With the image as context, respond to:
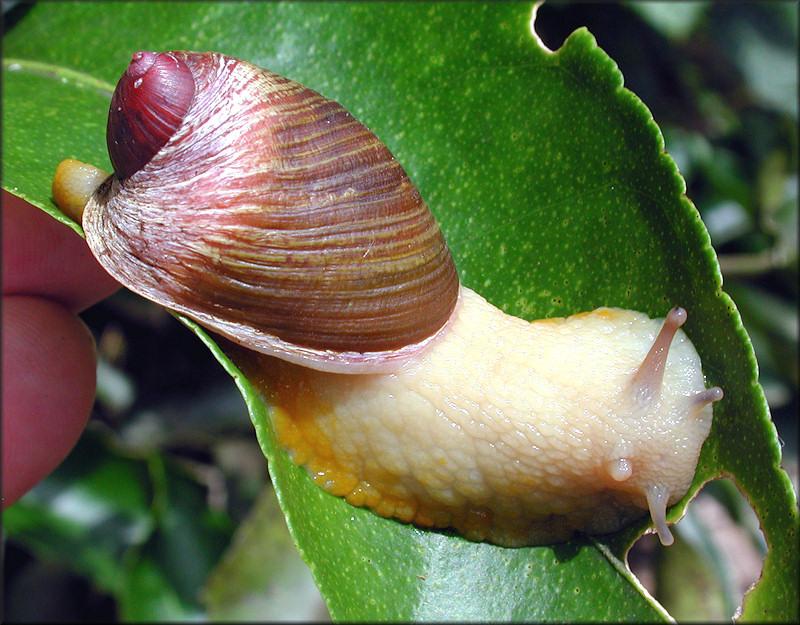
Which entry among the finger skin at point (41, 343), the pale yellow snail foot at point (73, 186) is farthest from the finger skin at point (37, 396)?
the pale yellow snail foot at point (73, 186)

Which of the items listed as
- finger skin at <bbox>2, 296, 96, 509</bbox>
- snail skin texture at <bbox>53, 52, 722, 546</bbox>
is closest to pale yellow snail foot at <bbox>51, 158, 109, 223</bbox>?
snail skin texture at <bbox>53, 52, 722, 546</bbox>

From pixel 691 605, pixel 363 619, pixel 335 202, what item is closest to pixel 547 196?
pixel 335 202

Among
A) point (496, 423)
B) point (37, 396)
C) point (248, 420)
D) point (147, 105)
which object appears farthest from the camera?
point (248, 420)

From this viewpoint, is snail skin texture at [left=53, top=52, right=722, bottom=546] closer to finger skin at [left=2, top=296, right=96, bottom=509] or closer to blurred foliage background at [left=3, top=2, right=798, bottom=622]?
finger skin at [left=2, top=296, right=96, bottom=509]

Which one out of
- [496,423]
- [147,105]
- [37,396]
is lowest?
[37,396]

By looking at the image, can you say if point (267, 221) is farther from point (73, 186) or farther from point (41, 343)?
point (41, 343)

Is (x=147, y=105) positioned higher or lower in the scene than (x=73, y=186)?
higher

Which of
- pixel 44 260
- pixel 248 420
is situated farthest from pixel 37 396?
pixel 248 420
